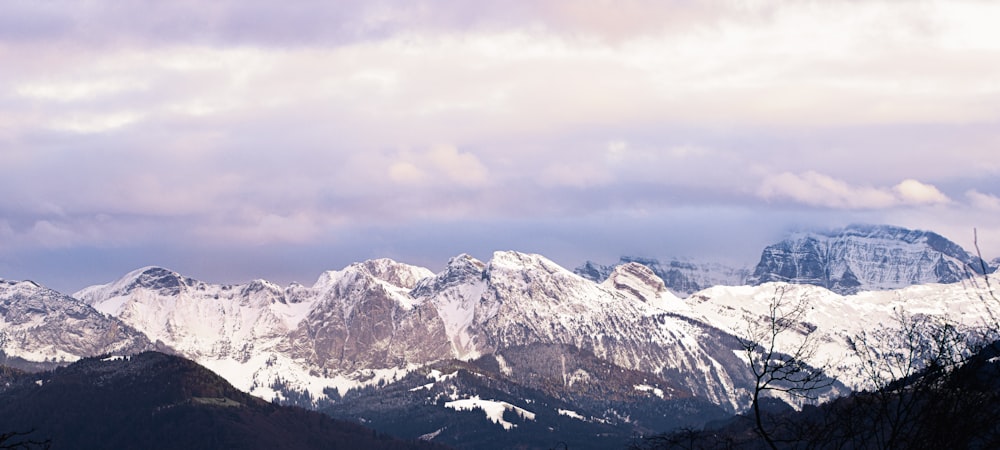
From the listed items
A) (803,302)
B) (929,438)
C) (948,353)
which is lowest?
(929,438)

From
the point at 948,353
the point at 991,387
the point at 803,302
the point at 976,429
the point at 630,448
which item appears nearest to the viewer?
the point at 976,429

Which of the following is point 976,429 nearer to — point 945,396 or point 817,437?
point 945,396

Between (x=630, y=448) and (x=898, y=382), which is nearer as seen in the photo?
(x=898, y=382)

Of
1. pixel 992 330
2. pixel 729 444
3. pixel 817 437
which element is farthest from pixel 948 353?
pixel 729 444

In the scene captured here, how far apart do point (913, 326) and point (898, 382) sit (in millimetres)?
1753

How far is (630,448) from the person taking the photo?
61.0m

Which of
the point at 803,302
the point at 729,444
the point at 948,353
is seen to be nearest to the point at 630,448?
the point at 803,302

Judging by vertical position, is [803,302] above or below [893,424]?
above

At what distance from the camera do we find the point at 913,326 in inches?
1564

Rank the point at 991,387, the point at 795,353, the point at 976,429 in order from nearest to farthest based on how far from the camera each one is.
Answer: the point at 976,429
the point at 991,387
the point at 795,353

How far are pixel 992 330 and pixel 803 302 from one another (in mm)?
13412

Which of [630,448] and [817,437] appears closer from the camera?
[817,437]

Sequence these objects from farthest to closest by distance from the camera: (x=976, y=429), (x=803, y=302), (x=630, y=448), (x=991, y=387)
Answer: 1. (x=630, y=448)
2. (x=803, y=302)
3. (x=991, y=387)
4. (x=976, y=429)

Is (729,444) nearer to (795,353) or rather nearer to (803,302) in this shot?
(795,353)
